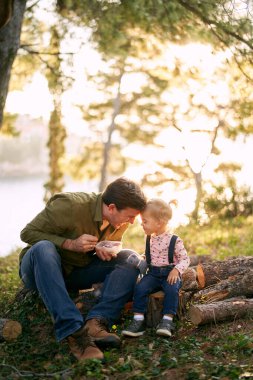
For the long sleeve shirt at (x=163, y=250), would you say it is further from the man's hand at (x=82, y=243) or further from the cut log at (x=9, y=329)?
the cut log at (x=9, y=329)

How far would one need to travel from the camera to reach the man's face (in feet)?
13.9

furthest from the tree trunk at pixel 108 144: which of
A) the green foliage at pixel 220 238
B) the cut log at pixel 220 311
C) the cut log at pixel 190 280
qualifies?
the cut log at pixel 220 311

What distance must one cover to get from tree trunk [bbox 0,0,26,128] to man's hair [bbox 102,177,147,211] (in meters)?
3.14

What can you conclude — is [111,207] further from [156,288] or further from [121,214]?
[156,288]

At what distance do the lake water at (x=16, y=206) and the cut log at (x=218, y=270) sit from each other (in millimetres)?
8496

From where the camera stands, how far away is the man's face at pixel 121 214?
4.23 meters

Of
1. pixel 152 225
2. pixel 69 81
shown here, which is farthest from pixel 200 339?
pixel 69 81

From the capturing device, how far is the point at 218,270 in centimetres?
497

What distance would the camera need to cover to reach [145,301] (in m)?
4.29

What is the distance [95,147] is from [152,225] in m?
17.8

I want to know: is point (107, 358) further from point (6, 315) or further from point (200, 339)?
point (6, 315)

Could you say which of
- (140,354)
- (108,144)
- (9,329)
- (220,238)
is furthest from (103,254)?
(108,144)

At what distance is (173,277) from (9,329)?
60.2 inches

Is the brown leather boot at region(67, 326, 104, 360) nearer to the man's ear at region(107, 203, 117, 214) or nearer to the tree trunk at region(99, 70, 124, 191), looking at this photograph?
the man's ear at region(107, 203, 117, 214)
